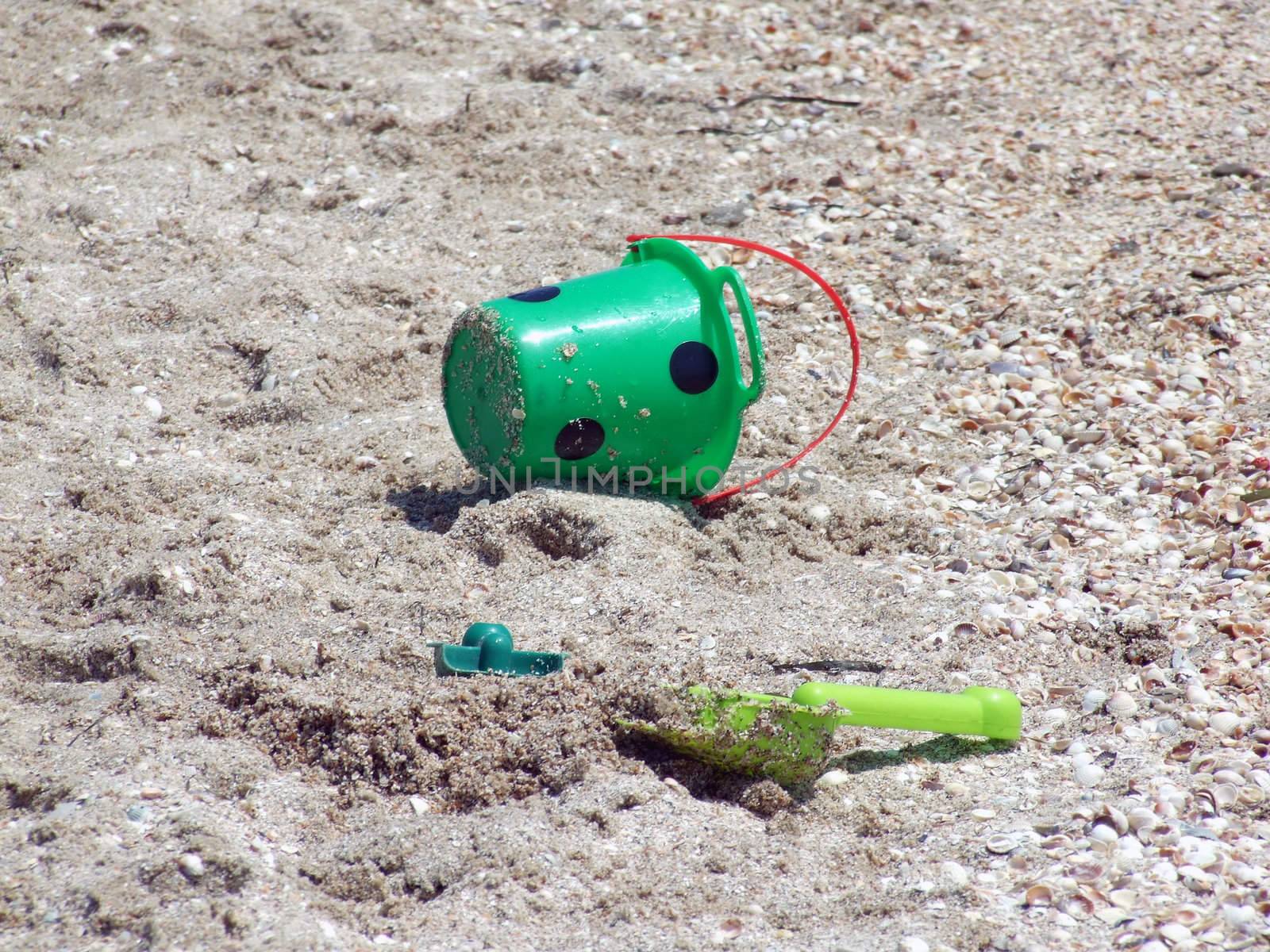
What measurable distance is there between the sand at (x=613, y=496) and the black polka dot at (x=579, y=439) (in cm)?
14

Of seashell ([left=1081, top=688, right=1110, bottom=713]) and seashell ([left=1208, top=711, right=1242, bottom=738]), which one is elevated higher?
seashell ([left=1208, top=711, right=1242, bottom=738])

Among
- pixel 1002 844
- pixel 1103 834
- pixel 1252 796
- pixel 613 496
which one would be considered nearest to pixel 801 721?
pixel 1002 844

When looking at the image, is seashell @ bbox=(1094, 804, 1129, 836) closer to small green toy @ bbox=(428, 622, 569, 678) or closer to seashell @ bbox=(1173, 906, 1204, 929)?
seashell @ bbox=(1173, 906, 1204, 929)

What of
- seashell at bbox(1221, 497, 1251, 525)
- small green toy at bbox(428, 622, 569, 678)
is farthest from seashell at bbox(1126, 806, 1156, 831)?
seashell at bbox(1221, 497, 1251, 525)

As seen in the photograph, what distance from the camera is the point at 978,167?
4172mm

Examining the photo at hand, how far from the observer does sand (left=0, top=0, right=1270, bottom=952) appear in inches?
71.1

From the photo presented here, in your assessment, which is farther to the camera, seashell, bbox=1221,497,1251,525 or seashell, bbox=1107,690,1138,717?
seashell, bbox=1221,497,1251,525

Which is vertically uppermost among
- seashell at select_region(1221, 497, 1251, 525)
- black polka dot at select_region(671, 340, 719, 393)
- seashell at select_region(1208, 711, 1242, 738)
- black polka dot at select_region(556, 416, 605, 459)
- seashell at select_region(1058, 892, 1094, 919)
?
black polka dot at select_region(671, 340, 719, 393)

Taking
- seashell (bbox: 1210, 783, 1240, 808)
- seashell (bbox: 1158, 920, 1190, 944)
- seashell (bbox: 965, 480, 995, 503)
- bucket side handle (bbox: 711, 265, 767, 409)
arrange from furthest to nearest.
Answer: seashell (bbox: 965, 480, 995, 503) < bucket side handle (bbox: 711, 265, 767, 409) < seashell (bbox: 1210, 783, 1240, 808) < seashell (bbox: 1158, 920, 1190, 944)

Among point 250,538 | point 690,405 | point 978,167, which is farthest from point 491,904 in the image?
point 978,167

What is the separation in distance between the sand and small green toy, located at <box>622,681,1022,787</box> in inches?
1.9

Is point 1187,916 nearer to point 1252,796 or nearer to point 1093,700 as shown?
point 1252,796

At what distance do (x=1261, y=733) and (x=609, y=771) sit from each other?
1.06 metres

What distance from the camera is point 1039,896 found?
5.68 feet
